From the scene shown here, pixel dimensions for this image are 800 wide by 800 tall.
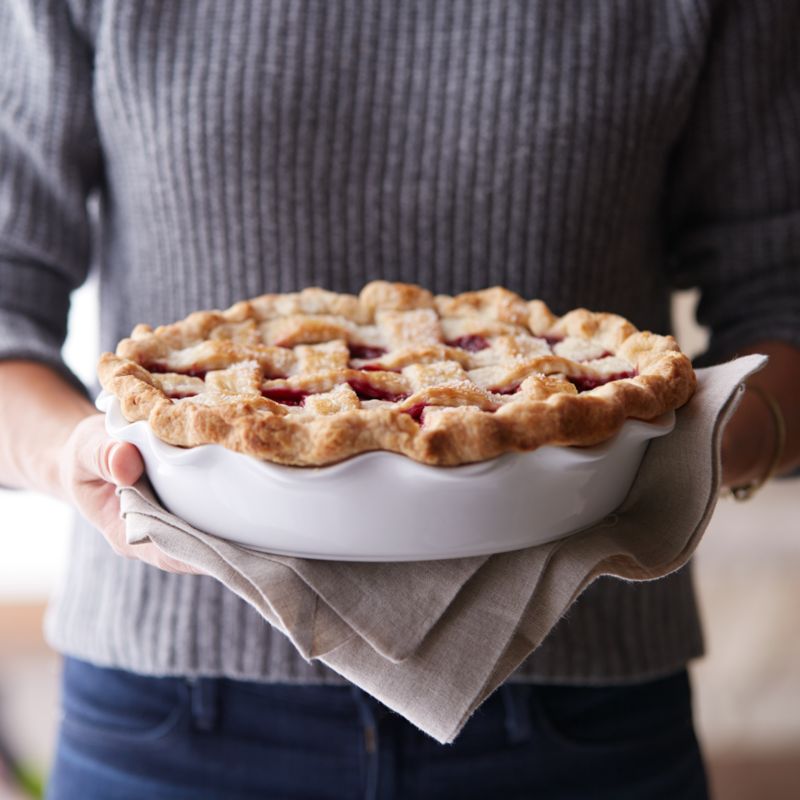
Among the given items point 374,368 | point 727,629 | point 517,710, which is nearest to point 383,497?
point 374,368

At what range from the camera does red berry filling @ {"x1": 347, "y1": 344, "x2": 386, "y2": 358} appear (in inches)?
31.7

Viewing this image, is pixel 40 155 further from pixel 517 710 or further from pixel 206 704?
pixel 517 710

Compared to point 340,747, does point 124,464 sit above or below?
above

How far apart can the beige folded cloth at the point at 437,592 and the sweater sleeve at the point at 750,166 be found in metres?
0.38

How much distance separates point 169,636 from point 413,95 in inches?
22.5

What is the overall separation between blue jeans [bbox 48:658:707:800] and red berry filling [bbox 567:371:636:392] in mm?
343

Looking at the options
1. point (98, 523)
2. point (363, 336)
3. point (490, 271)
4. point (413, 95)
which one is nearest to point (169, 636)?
point (98, 523)

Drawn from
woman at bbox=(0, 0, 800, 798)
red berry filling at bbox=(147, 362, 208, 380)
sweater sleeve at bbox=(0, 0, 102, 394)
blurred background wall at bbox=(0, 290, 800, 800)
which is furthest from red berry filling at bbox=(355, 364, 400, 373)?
blurred background wall at bbox=(0, 290, 800, 800)

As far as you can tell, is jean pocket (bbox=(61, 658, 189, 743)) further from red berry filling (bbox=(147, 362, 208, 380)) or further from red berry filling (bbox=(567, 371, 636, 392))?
red berry filling (bbox=(567, 371, 636, 392))

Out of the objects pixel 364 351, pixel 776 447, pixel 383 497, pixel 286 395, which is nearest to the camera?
pixel 383 497

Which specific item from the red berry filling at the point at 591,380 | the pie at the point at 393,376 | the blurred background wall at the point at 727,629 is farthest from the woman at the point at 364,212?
the blurred background wall at the point at 727,629

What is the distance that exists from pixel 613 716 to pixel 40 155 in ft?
2.58

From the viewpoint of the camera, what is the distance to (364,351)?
81 cm

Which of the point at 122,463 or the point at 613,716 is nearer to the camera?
the point at 122,463
